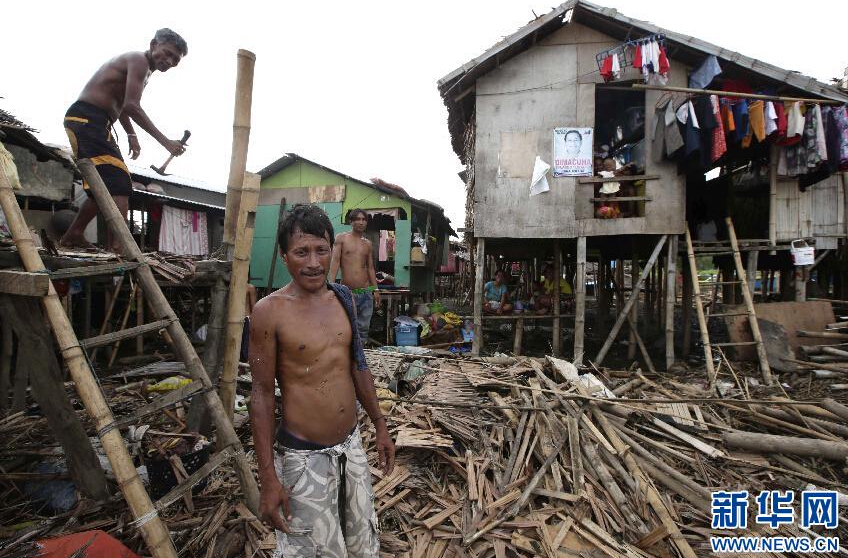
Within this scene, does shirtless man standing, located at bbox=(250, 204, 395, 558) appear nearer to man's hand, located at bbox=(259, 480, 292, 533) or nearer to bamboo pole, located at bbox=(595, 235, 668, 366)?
man's hand, located at bbox=(259, 480, 292, 533)

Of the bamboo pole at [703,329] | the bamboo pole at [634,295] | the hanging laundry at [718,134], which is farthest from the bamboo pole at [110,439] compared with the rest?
the hanging laundry at [718,134]

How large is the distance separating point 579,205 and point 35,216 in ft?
42.1

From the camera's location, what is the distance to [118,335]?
2.66 meters

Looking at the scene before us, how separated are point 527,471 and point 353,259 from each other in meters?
4.69

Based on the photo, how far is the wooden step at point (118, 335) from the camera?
2514 millimetres

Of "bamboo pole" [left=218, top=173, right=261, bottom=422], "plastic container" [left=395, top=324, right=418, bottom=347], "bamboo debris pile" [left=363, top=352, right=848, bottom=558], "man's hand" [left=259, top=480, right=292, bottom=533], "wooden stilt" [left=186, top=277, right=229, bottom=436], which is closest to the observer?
"man's hand" [left=259, top=480, right=292, bottom=533]

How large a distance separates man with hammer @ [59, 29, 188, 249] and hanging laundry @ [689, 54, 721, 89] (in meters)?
8.94

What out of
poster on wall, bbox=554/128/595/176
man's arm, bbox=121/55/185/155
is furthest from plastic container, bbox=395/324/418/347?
man's arm, bbox=121/55/185/155

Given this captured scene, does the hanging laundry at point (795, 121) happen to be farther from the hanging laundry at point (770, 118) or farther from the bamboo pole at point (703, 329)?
the bamboo pole at point (703, 329)

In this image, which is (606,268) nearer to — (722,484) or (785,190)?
(785,190)

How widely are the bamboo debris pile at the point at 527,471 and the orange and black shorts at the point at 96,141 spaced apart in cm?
249

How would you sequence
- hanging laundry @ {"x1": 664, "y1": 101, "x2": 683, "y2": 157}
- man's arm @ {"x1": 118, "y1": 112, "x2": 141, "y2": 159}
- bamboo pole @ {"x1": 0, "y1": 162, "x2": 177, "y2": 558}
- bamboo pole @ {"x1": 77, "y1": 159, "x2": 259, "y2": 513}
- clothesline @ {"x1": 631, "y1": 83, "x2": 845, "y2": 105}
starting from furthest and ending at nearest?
hanging laundry @ {"x1": 664, "y1": 101, "x2": 683, "y2": 157} → clothesline @ {"x1": 631, "y1": 83, "x2": 845, "y2": 105} → man's arm @ {"x1": 118, "y1": 112, "x2": 141, "y2": 159} → bamboo pole @ {"x1": 77, "y1": 159, "x2": 259, "y2": 513} → bamboo pole @ {"x1": 0, "y1": 162, "x2": 177, "y2": 558}

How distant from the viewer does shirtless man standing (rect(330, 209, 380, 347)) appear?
7312 mm

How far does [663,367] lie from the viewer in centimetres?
930
